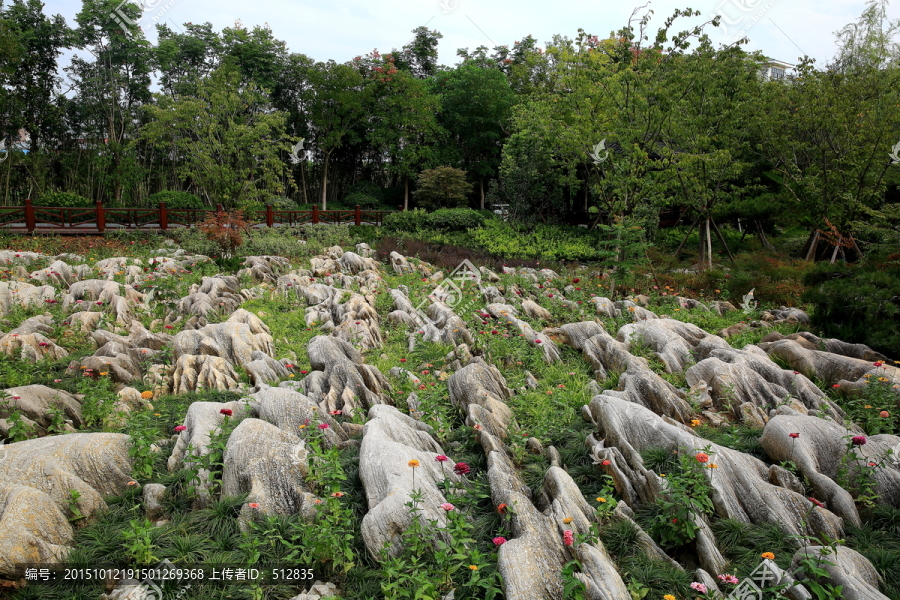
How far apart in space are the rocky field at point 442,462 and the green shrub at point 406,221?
1187 cm

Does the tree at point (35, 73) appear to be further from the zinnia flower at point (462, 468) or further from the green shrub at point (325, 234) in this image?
the zinnia flower at point (462, 468)

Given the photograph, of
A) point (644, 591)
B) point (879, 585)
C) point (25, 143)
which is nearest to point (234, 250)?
point (644, 591)

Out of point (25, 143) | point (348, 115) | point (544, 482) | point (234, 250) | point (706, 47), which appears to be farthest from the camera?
point (348, 115)

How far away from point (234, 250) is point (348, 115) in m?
19.8

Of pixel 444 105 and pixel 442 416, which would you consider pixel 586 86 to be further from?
pixel 444 105

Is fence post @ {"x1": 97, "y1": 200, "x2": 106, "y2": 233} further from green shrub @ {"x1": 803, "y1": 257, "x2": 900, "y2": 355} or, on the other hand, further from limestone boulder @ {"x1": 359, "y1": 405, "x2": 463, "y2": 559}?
green shrub @ {"x1": 803, "y1": 257, "x2": 900, "y2": 355}

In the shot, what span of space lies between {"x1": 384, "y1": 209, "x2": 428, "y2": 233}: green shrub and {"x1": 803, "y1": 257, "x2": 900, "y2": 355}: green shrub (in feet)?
44.0

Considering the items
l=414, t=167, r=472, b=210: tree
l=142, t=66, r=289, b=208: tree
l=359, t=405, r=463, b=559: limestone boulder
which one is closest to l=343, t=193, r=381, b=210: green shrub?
l=414, t=167, r=472, b=210: tree

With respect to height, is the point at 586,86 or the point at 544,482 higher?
the point at 586,86

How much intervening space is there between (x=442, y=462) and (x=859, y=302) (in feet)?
20.7

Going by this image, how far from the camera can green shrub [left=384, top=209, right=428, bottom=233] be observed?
19906 mm

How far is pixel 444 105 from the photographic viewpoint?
101 ft

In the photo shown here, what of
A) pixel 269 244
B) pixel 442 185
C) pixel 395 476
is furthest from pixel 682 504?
pixel 442 185

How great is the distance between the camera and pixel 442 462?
4723mm
